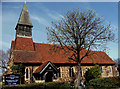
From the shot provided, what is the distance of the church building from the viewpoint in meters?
23.5

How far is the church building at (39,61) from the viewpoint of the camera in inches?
925

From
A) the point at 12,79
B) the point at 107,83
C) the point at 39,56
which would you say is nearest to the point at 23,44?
the point at 39,56

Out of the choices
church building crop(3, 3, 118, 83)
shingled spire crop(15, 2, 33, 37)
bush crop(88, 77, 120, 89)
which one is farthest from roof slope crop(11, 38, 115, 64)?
bush crop(88, 77, 120, 89)

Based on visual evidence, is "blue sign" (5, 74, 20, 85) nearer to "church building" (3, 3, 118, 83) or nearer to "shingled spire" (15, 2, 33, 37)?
"church building" (3, 3, 118, 83)

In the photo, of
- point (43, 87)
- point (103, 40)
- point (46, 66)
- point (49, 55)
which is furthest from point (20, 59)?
point (103, 40)

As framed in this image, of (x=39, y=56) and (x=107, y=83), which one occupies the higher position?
(x=39, y=56)

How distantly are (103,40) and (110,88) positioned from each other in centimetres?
785

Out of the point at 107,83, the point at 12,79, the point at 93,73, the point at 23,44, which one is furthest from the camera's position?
the point at 23,44

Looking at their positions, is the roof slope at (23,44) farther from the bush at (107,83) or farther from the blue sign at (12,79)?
the bush at (107,83)

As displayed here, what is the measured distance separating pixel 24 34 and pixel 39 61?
8.45 metres

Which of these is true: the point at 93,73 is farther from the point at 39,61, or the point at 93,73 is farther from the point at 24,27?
the point at 24,27

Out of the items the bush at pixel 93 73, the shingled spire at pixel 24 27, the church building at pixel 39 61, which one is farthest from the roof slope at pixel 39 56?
the shingled spire at pixel 24 27

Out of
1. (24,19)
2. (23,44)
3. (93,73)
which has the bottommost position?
(93,73)

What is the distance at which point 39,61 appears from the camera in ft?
83.2
